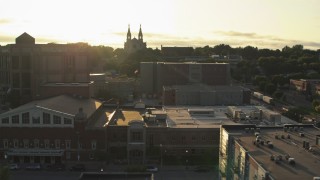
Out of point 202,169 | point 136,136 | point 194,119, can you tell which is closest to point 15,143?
point 136,136

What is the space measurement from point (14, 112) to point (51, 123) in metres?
3.59

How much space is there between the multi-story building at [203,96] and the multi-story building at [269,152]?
1236 inches

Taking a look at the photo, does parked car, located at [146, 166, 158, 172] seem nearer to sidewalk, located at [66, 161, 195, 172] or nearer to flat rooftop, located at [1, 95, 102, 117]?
sidewalk, located at [66, 161, 195, 172]

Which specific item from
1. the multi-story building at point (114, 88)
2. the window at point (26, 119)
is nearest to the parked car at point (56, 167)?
the window at point (26, 119)

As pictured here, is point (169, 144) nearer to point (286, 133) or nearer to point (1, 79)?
point (286, 133)

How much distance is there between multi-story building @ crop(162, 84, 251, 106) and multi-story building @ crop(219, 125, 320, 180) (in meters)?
31.4

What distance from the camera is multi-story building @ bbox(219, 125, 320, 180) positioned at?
21.0 metres

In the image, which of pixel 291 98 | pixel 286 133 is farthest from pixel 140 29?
pixel 286 133

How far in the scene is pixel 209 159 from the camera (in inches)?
1592

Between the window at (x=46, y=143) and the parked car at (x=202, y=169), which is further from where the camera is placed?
the window at (x=46, y=143)

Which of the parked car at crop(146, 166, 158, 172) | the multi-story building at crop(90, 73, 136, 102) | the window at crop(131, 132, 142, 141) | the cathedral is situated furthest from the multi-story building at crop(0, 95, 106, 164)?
the cathedral

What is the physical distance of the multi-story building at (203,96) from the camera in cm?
6288

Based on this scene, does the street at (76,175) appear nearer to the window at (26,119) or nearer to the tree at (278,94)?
the window at (26,119)

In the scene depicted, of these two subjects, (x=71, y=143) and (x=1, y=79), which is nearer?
(x=71, y=143)
